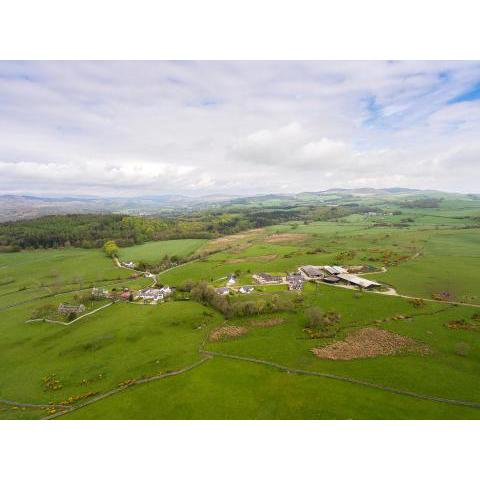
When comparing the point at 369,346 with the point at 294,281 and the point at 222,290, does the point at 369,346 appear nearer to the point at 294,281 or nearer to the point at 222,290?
the point at 294,281

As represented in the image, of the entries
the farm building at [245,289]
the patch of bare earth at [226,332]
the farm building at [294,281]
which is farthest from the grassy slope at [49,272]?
the farm building at [294,281]

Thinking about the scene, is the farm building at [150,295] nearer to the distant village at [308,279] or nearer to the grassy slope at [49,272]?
the distant village at [308,279]

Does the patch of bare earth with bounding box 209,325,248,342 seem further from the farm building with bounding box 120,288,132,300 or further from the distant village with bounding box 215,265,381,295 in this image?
the farm building with bounding box 120,288,132,300

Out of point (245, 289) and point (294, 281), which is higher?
point (294, 281)

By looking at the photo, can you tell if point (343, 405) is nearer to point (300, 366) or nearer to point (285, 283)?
point (300, 366)

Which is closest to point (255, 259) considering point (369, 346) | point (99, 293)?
point (99, 293)

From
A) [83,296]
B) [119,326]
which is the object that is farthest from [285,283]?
[83,296]
